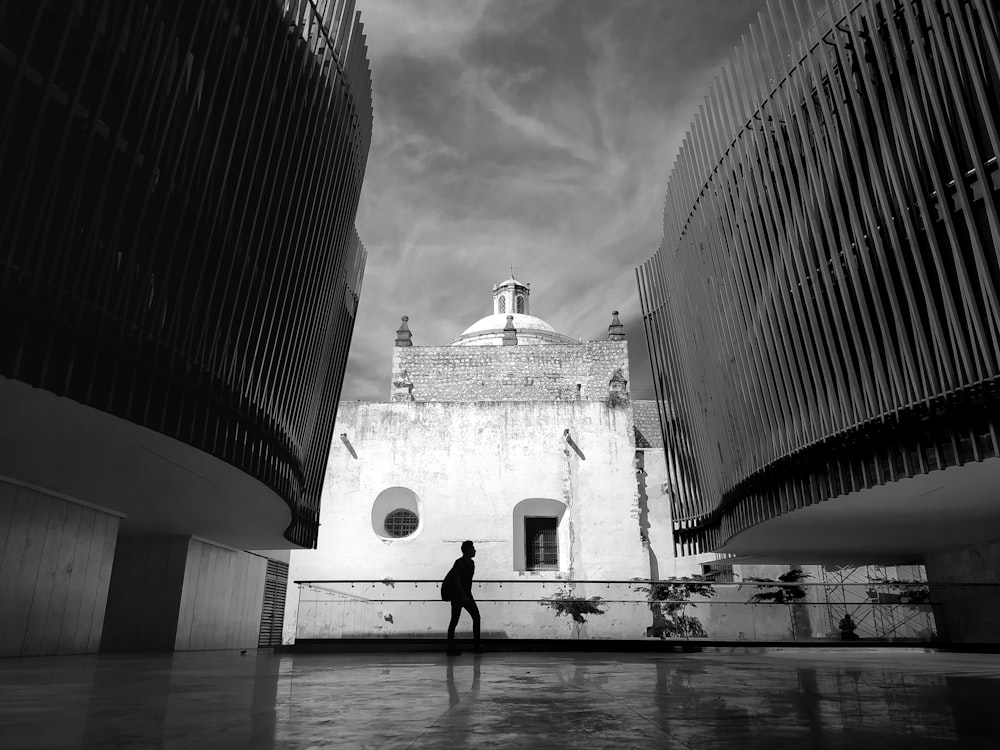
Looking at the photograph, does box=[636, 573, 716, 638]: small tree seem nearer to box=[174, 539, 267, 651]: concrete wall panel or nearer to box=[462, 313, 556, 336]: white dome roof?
box=[174, 539, 267, 651]: concrete wall panel

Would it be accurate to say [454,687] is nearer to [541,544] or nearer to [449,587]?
[449,587]

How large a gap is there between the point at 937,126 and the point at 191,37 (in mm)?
7831

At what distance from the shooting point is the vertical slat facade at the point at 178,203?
538 centimetres

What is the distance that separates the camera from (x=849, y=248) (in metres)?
9.45

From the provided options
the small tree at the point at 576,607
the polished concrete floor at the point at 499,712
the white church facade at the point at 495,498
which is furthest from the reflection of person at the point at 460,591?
the white church facade at the point at 495,498

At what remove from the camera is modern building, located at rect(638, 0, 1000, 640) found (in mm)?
7879

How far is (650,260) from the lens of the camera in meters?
17.5

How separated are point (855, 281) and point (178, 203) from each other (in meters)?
8.02

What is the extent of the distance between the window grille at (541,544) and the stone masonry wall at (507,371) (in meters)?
7.06

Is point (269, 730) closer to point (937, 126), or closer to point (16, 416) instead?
point (16, 416)

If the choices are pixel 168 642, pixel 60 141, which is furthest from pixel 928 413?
pixel 168 642

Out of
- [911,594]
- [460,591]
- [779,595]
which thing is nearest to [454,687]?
[460,591]

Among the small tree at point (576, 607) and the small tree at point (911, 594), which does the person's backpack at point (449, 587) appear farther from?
the small tree at point (911, 594)

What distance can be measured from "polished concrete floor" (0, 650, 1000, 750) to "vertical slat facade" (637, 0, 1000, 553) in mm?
4358
